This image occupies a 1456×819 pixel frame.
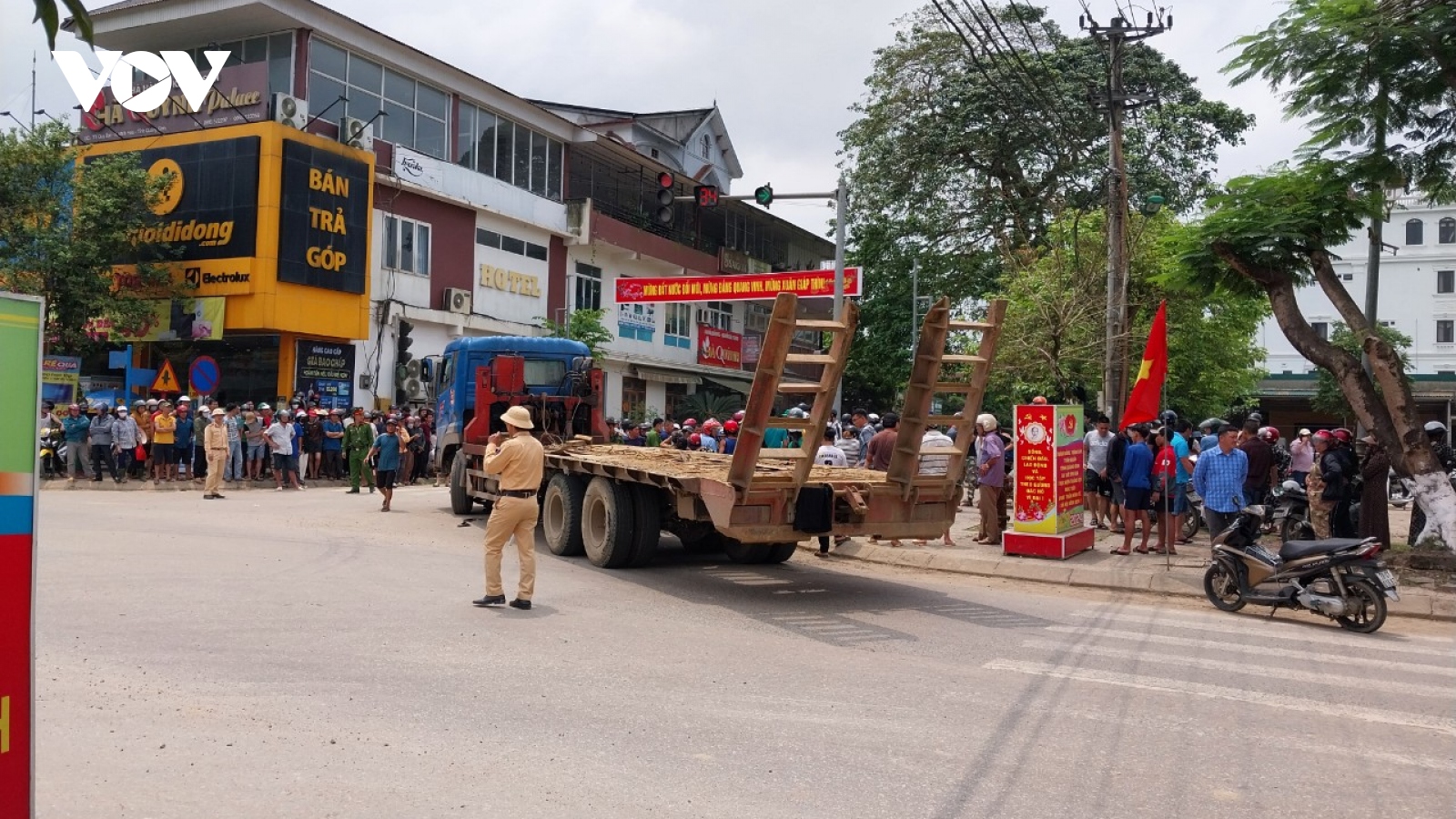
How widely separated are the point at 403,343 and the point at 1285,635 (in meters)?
21.9

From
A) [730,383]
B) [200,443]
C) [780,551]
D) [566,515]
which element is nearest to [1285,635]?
[780,551]

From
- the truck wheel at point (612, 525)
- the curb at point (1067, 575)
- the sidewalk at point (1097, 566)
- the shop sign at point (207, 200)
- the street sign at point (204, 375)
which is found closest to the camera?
the curb at point (1067, 575)

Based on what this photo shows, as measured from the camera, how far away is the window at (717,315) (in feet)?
148

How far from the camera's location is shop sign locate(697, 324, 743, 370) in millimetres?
44406

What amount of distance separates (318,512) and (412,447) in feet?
24.8

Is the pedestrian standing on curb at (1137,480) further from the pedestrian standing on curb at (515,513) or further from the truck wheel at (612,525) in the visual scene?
the pedestrian standing on curb at (515,513)

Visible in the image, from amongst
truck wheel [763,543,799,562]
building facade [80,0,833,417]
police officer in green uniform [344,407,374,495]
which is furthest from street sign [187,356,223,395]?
truck wheel [763,543,799,562]

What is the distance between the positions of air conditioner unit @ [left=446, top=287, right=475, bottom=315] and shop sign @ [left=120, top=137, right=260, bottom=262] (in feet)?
21.2

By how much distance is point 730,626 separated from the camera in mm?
8914

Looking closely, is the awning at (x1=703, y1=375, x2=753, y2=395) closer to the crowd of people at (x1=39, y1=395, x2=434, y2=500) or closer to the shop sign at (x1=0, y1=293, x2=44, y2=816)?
the crowd of people at (x1=39, y1=395, x2=434, y2=500)

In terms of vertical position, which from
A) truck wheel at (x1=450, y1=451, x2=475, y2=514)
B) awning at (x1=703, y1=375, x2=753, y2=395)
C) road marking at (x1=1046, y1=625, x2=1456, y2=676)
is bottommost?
road marking at (x1=1046, y1=625, x2=1456, y2=676)

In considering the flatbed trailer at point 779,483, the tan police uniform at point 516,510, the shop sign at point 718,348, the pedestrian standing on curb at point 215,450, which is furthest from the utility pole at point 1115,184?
the shop sign at point 718,348

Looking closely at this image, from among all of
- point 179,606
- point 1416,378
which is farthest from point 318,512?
point 1416,378

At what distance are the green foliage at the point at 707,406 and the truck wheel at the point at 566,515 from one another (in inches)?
1123
